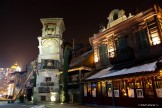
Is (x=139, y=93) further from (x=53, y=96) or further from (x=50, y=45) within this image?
(x=50, y=45)

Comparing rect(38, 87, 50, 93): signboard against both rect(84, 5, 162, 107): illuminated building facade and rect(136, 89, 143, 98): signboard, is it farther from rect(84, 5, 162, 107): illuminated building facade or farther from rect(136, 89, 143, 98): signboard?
rect(136, 89, 143, 98): signboard

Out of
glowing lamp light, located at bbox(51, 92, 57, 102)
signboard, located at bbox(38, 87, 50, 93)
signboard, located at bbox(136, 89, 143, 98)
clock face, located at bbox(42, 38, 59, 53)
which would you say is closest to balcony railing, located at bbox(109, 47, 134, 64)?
signboard, located at bbox(136, 89, 143, 98)

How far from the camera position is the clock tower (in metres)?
29.8

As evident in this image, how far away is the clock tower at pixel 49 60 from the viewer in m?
29.8

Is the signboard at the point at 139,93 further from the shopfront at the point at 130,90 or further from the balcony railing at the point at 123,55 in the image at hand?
the balcony railing at the point at 123,55

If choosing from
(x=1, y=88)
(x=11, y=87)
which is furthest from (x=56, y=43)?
(x=1, y=88)

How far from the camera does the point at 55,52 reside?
32625 mm

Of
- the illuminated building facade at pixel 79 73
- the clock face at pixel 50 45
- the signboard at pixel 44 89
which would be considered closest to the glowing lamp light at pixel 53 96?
the signboard at pixel 44 89

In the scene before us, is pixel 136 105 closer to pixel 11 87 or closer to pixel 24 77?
pixel 24 77

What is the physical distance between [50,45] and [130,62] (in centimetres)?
1990

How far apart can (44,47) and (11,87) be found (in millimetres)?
26534

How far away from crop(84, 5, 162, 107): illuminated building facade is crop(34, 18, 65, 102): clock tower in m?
9.86

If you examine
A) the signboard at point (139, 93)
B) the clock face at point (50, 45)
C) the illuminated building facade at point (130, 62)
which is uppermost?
the clock face at point (50, 45)

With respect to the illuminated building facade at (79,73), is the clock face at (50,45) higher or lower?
higher
